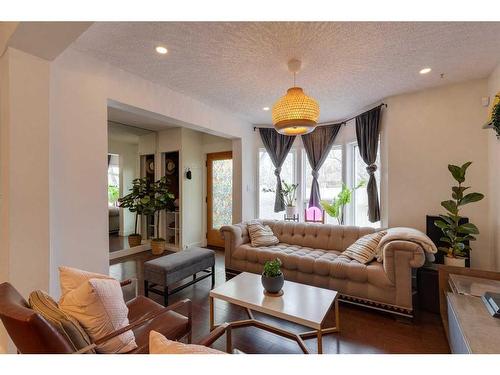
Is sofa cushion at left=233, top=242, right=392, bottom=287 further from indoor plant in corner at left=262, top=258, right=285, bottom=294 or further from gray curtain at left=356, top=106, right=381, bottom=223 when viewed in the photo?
gray curtain at left=356, top=106, right=381, bottom=223

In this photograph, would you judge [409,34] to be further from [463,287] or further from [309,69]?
[463,287]

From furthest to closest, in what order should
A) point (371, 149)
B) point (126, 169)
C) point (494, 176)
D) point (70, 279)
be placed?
point (126, 169), point (371, 149), point (494, 176), point (70, 279)

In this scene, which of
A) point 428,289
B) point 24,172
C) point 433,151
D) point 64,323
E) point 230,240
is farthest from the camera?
point 230,240

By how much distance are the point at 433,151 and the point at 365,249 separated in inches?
66.1

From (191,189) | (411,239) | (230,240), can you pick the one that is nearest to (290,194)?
(230,240)

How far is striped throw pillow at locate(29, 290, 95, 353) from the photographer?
1.05m

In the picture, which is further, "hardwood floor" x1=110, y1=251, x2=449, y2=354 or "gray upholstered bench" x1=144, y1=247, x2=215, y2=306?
"gray upholstered bench" x1=144, y1=247, x2=215, y2=306

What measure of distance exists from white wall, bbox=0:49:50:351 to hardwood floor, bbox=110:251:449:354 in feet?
4.72

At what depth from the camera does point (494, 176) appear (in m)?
2.52

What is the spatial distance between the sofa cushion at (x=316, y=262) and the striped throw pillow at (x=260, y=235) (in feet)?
0.26

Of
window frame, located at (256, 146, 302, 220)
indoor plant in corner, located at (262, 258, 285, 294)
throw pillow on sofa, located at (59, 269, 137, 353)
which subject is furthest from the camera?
window frame, located at (256, 146, 302, 220)

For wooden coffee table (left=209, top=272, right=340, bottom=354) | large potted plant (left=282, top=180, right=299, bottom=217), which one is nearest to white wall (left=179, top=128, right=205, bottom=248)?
large potted plant (left=282, top=180, right=299, bottom=217)

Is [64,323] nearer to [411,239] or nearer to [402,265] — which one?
[402,265]

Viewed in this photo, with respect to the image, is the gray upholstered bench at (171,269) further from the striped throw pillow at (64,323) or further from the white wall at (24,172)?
the striped throw pillow at (64,323)
